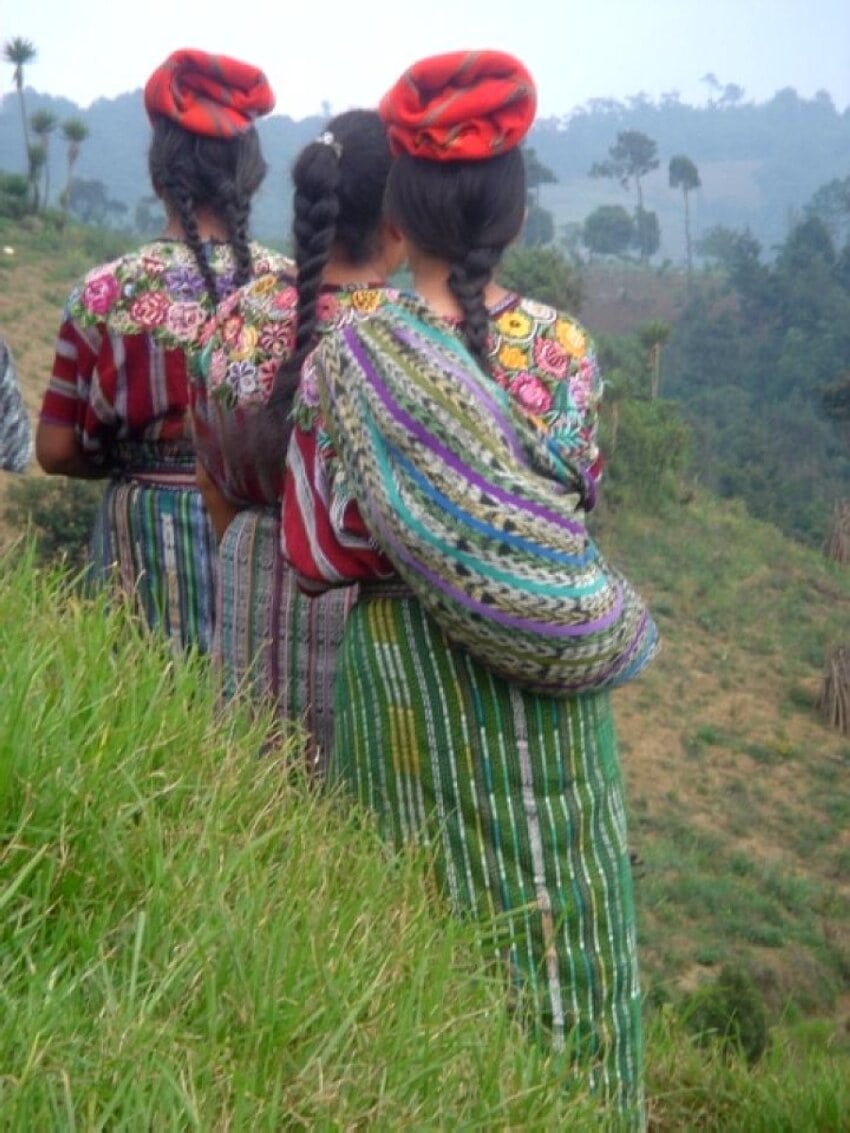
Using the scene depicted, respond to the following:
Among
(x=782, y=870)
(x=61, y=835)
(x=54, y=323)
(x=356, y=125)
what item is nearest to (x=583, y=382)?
(x=356, y=125)

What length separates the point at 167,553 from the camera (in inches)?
101

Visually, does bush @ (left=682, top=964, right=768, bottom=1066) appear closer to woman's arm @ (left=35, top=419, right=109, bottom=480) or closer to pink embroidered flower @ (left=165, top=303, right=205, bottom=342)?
woman's arm @ (left=35, top=419, right=109, bottom=480)

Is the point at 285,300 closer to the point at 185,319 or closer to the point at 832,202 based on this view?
the point at 185,319

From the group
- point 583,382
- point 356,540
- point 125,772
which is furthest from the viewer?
point 583,382

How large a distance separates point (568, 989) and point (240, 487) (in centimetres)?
81

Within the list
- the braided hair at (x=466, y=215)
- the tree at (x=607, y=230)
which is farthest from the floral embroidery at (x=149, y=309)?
the tree at (x=607, y=230)

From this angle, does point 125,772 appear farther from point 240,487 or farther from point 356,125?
point 356,125

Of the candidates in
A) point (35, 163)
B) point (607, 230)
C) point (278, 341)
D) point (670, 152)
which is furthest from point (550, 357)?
point (670, 152)

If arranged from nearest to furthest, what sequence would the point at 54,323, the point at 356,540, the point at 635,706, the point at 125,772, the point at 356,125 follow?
1. the point at 125,772
2. the point at 356,540
3. the point at 356,125
4. the point at 635,706
5. the point at 54,323

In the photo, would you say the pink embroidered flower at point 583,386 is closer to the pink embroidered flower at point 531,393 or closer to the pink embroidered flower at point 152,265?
the pink embroidered flower at point 531,393

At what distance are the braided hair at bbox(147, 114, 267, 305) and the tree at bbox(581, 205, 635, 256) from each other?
7163 cm

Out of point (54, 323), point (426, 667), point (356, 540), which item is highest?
point (356, 540)

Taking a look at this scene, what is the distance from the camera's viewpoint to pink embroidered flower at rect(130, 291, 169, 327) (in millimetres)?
2498

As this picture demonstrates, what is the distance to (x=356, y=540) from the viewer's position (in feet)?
6.04
